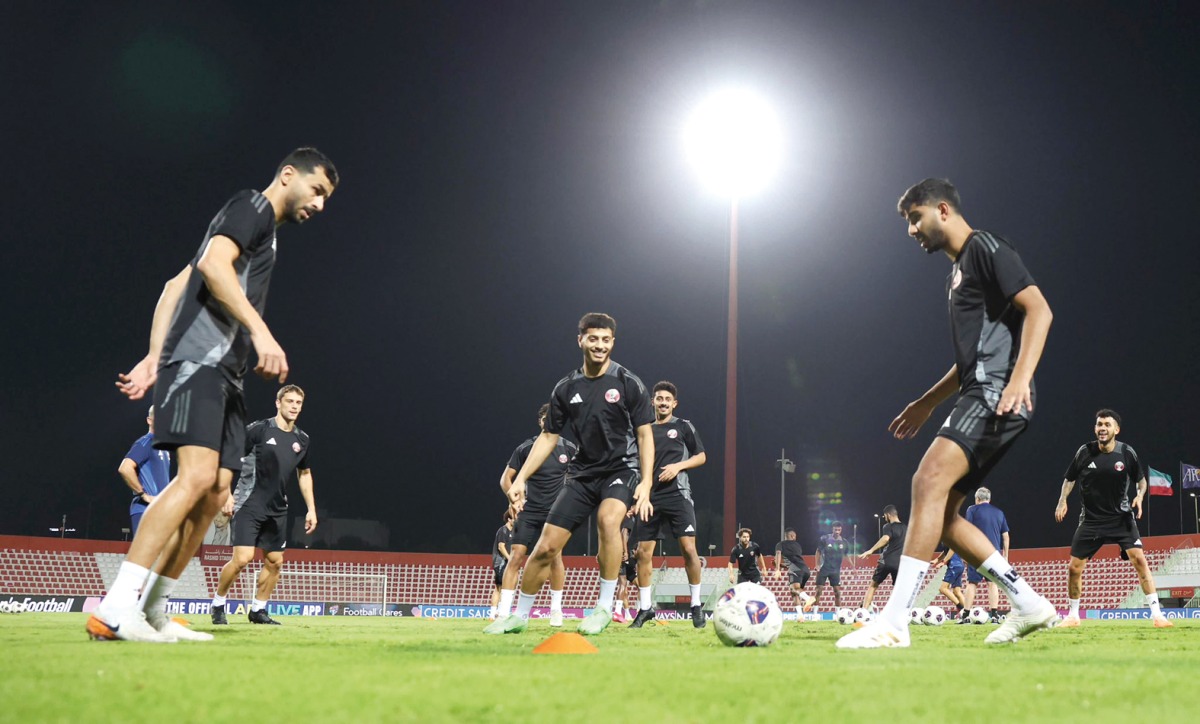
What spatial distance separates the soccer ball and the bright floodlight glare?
3498 cm

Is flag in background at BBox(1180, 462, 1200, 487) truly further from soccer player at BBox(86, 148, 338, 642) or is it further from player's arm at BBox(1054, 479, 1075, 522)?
soccer player at BBox(86, 148, 338, 642)

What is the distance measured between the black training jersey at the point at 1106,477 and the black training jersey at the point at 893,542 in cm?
448

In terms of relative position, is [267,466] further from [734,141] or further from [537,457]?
[734,141]

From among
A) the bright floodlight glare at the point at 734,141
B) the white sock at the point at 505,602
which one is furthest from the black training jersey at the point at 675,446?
the bright floodlight glare at the point at 734,141

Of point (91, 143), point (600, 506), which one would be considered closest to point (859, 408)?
point (91, 143)

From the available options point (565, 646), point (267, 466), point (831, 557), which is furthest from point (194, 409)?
point (831, 557)

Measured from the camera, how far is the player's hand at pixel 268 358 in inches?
177

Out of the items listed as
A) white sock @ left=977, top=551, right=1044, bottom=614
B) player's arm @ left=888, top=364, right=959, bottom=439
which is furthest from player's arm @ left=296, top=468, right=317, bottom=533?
white sock @ left=977, top=551, right=1044, bottom=614

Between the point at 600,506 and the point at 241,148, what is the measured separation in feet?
130

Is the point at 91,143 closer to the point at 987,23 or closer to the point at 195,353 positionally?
the point at 195,353

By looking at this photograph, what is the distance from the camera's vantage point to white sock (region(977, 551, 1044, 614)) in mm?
5754

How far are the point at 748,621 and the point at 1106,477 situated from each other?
7997 millimetres

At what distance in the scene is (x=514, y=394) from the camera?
5272cm

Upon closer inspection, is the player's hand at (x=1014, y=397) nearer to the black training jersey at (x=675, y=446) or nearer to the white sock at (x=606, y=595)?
the white sock at (x=606, y=595)
